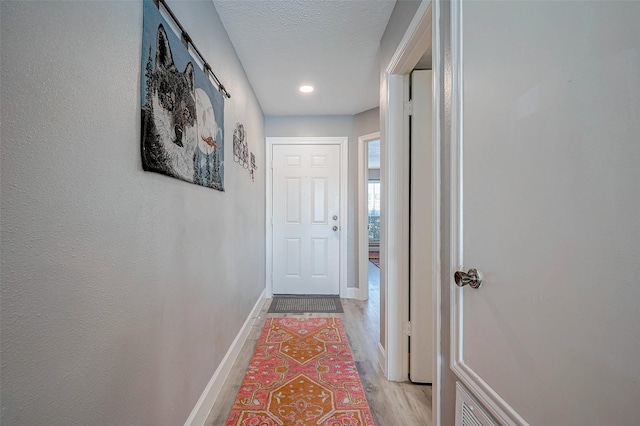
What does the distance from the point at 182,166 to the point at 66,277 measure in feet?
2.11

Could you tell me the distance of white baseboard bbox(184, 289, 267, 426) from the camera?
1.31 metres

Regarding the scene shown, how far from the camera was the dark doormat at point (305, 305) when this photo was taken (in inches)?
116

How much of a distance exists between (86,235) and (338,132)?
312cm

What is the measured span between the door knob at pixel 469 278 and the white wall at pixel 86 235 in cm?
102

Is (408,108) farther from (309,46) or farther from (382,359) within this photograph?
(382,359)

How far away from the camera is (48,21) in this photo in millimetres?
561

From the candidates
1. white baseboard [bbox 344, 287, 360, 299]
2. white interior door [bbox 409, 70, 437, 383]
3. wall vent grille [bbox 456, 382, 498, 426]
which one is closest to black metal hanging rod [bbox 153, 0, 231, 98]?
white interior door [bbox 409, 70, 437, 383]

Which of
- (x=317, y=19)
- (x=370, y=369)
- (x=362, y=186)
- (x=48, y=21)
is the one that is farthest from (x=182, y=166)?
(x=362, y=186)

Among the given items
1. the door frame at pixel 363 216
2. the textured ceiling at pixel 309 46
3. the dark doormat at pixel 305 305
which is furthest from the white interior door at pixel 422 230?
the door frame at pixel 363 216

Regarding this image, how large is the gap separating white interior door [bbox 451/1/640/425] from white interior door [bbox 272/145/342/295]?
2656 millimetres

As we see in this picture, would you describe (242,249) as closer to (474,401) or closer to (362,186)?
(362,186)

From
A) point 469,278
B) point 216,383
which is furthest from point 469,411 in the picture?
point 216,383

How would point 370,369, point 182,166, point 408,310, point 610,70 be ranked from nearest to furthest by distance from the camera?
1. point 610,70
2. point 182,166
3. point 408,310
4. point 370,369

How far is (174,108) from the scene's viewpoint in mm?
1076
